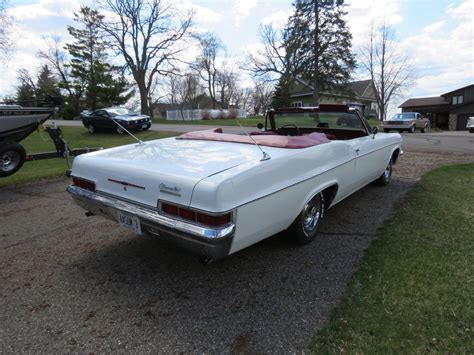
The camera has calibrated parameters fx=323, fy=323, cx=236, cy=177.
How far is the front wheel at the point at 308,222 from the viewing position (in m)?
3.18

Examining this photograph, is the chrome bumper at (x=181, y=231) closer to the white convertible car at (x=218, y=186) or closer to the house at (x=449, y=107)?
the white convertible car at (x=218, y=186)

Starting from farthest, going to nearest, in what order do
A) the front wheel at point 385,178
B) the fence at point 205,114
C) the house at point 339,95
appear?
the fence at point 205,114, the house at point 339,95, the front wheel at point 385,178

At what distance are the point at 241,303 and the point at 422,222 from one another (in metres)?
2.66

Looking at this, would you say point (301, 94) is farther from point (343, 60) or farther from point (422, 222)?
point (422, 222)

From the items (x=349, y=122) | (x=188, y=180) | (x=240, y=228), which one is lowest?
(x=240, y=228)

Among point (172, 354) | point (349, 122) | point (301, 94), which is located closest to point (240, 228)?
point (172, 354)

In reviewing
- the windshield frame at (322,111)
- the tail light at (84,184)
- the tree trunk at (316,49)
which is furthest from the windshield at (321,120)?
the tree trunk at (316,49)

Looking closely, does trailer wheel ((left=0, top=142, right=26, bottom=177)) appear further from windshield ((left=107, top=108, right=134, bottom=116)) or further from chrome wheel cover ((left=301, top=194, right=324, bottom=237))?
windshield ((left=107, top=108, right=134, bottom=116))

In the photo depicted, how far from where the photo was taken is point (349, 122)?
15.7 ft

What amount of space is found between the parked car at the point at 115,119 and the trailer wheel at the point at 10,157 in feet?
35.9

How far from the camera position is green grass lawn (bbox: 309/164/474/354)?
80.0 inches

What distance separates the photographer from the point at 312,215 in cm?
341

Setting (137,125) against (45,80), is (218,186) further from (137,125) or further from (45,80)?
(45,80)

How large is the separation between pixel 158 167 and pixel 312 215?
1708 millimetres
